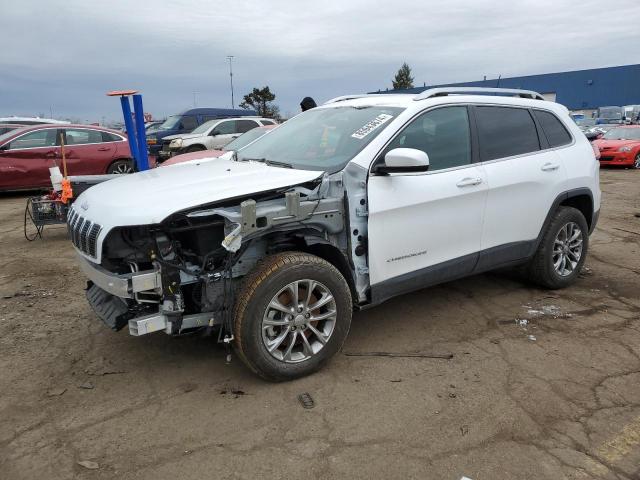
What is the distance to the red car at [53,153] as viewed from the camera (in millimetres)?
10703

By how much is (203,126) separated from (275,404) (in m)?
14.0

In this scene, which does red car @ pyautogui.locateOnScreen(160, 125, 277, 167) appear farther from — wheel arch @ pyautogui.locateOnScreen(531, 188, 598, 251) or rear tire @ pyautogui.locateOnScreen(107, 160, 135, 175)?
wheel arch @ pyautogui.locateOnScreen(531, 188, 598, 251)

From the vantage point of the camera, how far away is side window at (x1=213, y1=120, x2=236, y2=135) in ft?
50.5

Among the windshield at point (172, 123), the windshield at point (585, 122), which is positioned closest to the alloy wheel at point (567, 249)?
the windshield at point (172, 123)

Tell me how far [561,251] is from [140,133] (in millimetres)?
5181

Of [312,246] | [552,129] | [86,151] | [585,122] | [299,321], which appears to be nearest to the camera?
[299,321]

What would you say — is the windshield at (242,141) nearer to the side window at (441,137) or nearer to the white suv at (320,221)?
the white suv at (320,221)

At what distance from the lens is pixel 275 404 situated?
10.00 ft

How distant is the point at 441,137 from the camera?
12.8 ft

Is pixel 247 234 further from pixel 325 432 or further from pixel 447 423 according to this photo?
pixel 447 423

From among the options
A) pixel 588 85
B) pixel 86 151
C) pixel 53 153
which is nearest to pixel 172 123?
pixel 86 151

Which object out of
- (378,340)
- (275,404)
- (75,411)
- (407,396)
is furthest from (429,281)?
(75,411)

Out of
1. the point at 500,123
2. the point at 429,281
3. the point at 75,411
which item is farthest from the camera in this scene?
the point at 500,123

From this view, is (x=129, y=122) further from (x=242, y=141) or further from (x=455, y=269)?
(x=455, y=269)
